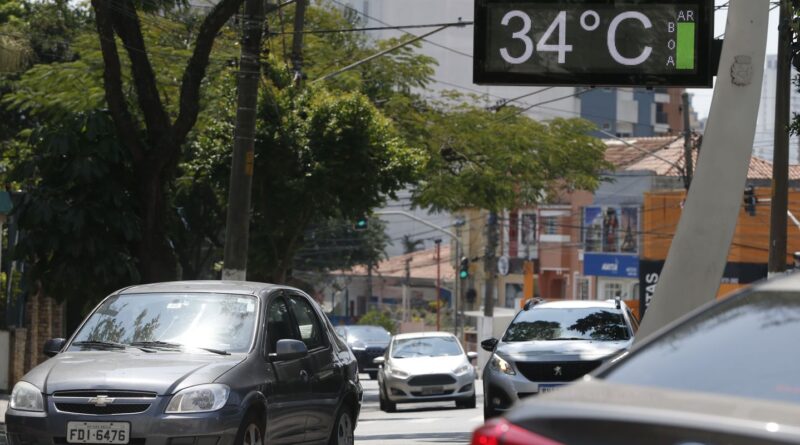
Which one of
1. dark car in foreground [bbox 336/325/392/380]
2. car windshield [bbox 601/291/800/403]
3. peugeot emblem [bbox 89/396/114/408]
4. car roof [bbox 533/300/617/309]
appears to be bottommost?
dark car in foreground [bbox 336/325/392/380]

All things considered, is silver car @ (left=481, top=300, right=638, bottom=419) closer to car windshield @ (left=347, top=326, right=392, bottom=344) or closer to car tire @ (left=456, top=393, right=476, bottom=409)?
car tire @ (left=456, top=393, right=476, bottom=409)

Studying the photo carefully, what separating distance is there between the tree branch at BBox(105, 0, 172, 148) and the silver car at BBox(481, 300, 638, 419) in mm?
5428

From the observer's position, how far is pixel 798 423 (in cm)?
364

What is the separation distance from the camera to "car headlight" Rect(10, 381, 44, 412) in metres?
9.08

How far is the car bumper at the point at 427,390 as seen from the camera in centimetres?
2548

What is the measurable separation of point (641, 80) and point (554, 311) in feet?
16.2

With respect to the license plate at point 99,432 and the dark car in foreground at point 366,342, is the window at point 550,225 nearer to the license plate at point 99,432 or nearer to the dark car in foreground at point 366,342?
the dark car in foreground at point 366,342

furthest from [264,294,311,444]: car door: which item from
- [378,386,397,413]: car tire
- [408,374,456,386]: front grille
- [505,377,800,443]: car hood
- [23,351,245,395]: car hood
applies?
[378,386,397,413]: car tire

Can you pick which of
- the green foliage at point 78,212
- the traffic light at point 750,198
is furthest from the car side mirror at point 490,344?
the traffic light at point 750,198

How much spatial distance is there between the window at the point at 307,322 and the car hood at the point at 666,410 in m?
6.85

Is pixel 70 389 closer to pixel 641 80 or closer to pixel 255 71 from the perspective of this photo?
pixel 641 80

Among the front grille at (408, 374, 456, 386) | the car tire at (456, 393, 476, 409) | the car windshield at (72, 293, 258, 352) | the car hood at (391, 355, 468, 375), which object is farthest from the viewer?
the car tire at (456, 393, 476, 409)

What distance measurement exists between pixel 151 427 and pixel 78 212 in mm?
9948

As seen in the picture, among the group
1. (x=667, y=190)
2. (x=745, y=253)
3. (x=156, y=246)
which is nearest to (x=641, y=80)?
(x=156, y=246)
